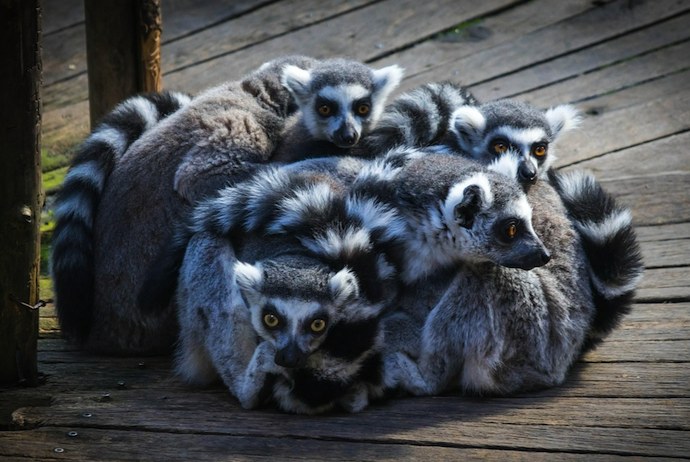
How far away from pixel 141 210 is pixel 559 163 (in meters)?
2.91

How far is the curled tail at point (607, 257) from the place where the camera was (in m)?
4.29

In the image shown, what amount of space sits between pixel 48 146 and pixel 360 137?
288 centimetres

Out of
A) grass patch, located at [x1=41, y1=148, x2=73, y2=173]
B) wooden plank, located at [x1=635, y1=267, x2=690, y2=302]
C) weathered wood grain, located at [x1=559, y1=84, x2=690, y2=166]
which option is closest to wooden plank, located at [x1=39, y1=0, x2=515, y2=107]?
grass patch, located at [x1=41, y1=148, x2=73, y2=173]

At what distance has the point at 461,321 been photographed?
13.3 ft

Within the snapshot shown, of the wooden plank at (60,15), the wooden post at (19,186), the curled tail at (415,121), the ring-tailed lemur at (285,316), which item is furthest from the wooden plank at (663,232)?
the wooden plank at (60,15)

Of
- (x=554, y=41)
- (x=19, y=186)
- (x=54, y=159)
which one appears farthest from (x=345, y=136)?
(x=554, y=41)

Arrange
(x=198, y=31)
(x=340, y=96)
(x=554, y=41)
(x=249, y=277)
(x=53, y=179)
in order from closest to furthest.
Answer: (x=249, y=277) < (x=340, y=96) < (x=53, y=179) < (x=554, y=41) < (x=198, y=31)

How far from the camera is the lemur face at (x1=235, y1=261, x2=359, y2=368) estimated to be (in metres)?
3.80

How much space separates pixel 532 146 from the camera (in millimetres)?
4922

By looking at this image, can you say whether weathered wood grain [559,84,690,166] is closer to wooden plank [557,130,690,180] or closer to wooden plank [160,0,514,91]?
wooden plank [557,130,690,180]

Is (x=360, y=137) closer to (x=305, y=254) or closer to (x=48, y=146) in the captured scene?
(x=305, y=254)

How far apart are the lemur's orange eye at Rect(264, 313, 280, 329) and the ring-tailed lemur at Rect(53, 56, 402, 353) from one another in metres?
1.05

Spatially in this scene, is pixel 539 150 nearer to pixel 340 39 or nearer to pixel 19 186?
pixel 19 186

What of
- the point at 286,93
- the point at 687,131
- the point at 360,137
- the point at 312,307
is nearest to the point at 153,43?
the point at 286,93
